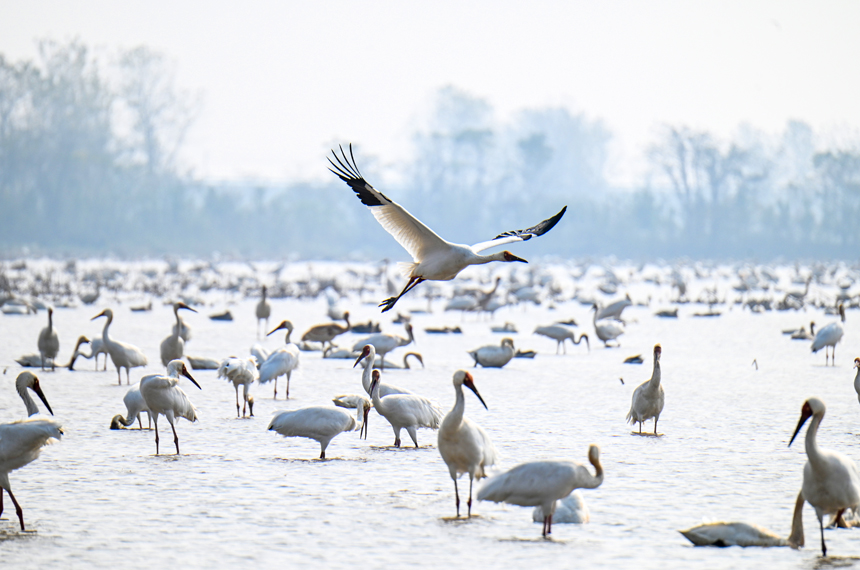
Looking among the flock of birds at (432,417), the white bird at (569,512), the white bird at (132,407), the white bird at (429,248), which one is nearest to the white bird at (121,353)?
the flock of birds at (432,417)

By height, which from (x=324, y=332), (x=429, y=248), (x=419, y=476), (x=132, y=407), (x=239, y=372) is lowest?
(x=419, y=476)

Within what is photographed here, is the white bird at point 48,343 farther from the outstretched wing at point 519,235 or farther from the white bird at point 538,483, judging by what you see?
the white bird at point 538,483

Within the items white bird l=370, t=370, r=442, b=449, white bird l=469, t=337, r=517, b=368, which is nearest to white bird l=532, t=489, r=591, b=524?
white bird l=370, t=370, r=442, b=449

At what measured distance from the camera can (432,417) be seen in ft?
27.1

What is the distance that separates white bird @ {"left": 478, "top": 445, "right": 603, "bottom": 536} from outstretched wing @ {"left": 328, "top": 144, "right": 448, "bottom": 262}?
12.4ft

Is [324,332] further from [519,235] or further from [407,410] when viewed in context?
[407,410]

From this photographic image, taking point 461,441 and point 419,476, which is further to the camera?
point 419,476

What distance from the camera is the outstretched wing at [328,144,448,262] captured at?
9219 millimetres

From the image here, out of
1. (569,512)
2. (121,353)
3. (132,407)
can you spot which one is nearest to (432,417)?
(569,512)

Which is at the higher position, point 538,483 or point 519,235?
point 519,235

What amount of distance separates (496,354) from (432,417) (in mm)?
5663

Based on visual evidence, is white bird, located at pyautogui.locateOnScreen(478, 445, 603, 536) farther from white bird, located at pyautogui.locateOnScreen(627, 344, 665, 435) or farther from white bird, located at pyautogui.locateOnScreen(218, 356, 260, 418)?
white bird, located at pyautogui.locateOnScreen(218, 356, 260, 418)

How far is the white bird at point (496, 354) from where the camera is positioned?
13.8 meters

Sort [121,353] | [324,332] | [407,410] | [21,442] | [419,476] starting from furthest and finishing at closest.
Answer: [324,332] → [121,353] → [407,410] → [419,476] → [21,442]
